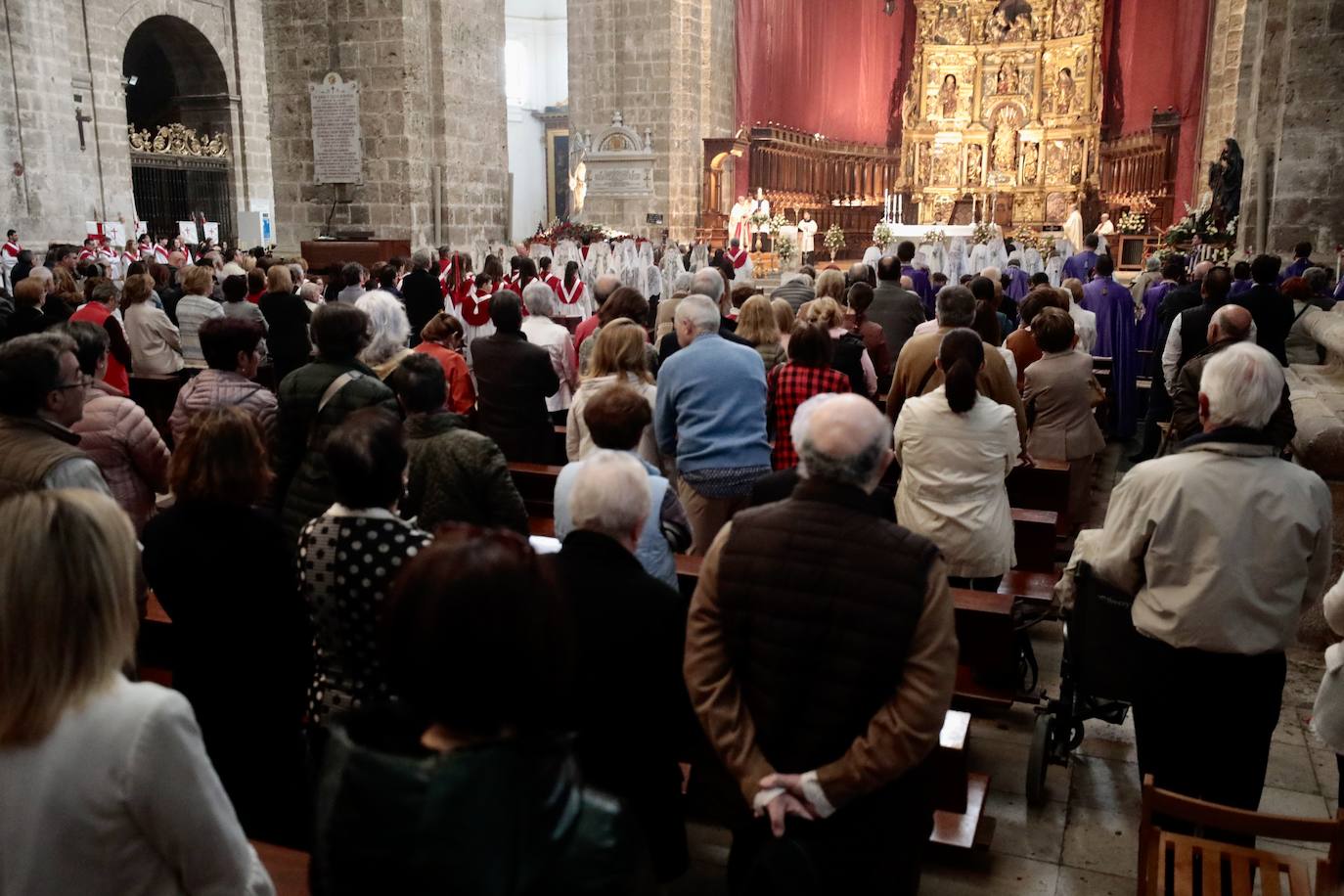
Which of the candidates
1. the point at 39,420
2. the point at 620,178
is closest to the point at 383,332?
the point at 39,420

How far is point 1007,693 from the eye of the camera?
4.02 m

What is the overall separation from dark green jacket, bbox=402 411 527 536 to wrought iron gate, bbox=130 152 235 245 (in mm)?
20710

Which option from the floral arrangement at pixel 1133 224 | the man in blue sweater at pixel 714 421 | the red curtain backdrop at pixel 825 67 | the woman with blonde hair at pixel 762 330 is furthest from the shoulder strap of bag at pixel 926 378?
the red curtain backdrop at pixel 825 67

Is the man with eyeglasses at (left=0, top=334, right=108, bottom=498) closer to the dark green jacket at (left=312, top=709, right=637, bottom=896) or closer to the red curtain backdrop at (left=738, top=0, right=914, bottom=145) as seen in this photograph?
the dark green jacket at (left=312, top=709, right=637, bottom=896)

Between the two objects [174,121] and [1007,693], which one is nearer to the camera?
[1007,693]

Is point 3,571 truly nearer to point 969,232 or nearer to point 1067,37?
point 969,232

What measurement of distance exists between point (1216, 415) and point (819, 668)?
4.54 ft

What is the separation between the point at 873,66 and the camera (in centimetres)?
2433

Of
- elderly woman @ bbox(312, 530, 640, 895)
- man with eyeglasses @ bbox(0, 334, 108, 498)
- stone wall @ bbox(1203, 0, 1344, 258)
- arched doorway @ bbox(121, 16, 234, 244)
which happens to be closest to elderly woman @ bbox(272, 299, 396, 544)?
man with eyeglasses @ bbox(0, 334, 108, 498)

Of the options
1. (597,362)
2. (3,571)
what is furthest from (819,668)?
(597,362)

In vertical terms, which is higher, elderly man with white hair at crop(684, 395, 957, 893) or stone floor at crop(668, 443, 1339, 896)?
elderly man with white hair at crop(684, 395, 957, 893)

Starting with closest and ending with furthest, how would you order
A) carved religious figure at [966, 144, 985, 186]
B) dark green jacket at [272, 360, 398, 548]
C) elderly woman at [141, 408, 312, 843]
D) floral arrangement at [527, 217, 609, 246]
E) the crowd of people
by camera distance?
the crowd of people < elderly woman at [141, 408, 312, 843] < dark green jacket at [272, 360, 398, 548] < floral arrangement at [527, 217, 609, 246] < carved religious figure at [966, 144, 985, 186]

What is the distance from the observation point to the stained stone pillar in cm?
1226

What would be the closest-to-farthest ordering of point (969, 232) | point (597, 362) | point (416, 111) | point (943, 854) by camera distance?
point (943, 854)
point (597, 362)
point (416, 111)
point (969, 232)
